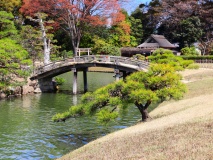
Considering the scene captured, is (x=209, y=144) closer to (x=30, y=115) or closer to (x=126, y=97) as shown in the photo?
(x=126, y=97)

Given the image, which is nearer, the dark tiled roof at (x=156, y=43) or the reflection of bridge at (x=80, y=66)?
the reflection of bridge at (x=80, y=66)

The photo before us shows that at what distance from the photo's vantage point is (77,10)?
177ft

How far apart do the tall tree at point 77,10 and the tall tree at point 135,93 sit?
37.5 m

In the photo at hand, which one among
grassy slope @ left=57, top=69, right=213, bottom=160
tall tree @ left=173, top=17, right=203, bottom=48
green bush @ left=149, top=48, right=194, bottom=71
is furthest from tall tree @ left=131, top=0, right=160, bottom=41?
grassy slope @ left=57, top=69, right=213, bottom=160

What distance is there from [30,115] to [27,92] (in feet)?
37.3

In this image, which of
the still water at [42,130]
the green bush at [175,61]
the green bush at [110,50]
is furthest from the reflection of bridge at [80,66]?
the green bush at [110,50]

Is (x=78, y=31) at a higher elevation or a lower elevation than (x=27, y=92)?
higher

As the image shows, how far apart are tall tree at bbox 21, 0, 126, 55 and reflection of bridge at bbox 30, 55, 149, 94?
1831 centimetres

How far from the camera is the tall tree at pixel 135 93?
53.7 feet

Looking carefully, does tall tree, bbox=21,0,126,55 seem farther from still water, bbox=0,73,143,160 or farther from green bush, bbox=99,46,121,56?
still water, bbox=0,73,143,160

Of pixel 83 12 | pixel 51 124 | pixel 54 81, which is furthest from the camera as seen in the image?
pixel 83 12

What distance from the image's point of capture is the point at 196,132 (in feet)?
37.4

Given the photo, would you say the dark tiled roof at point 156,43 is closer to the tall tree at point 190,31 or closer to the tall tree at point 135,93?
the tall tree at point 190,31

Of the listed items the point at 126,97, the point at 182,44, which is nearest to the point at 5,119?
the point at 126,97
